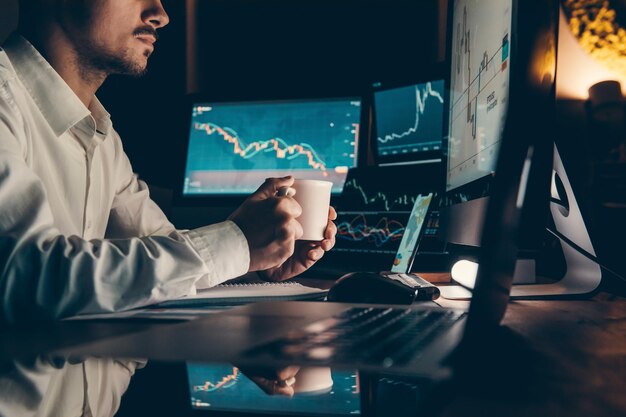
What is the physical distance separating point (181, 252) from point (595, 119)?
3.47 ft

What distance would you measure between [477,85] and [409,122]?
0.61 metres

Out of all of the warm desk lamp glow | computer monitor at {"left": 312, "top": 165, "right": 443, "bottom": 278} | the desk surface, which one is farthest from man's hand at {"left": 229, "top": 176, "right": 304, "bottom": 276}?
the warm desk lamp glow

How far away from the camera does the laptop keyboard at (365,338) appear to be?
0.34 metres

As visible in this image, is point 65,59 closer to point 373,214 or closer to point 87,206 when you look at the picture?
point 87,206

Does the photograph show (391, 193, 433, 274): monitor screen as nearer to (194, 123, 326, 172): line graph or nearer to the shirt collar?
(194, 123, 326, 172): line graph

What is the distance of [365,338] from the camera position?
401 mm

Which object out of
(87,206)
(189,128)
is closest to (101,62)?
(87,206)

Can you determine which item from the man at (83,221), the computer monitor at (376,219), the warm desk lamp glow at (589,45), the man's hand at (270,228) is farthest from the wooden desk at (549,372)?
the warm desk lamp glow at (589,45)

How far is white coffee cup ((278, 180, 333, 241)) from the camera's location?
0.80 meters

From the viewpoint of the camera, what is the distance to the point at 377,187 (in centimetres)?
124

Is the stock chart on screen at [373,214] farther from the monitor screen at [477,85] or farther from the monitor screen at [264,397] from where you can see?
the monitor screen at [264,397]

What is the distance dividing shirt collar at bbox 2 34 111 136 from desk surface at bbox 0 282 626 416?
1.80 feet

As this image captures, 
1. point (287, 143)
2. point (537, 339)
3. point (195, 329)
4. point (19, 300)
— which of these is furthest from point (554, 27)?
point (287, 143)

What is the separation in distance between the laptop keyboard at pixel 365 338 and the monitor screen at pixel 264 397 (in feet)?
0.10
